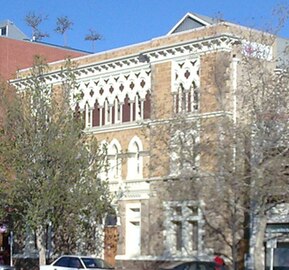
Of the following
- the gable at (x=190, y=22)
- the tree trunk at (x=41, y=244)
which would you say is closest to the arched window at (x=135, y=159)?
the tree trunk at (x=41, y=244)

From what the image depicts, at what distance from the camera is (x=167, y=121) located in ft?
137

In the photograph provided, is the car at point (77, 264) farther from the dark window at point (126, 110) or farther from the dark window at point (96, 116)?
the dark window at point (96, 116)

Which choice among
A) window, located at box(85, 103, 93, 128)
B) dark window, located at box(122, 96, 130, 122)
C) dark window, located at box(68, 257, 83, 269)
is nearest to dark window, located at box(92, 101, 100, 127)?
window, located at box(85, 103, 93, 128)

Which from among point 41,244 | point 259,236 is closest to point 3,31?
point 41,244

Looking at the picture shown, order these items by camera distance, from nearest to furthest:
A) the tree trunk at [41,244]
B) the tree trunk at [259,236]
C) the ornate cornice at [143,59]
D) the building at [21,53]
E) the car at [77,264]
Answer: the tree trunk at [259,236] < the car at [77,264] < the ornate cornice at [143,59] < the tree trunk at [41,244] < the building at [21,53]

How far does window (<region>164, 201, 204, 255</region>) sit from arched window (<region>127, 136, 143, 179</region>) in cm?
353

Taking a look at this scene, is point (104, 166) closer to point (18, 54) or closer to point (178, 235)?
point (178, 235)

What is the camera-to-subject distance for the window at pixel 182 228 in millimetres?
44031

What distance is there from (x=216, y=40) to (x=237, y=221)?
8.44 meters

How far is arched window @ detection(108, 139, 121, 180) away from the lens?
49.5m

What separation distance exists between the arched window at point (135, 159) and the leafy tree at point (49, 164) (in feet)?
7.63

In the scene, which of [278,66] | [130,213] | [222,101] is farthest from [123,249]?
[278,66]

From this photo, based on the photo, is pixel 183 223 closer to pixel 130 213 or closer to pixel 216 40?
pixel 130 213

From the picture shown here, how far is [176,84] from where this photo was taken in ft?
151
